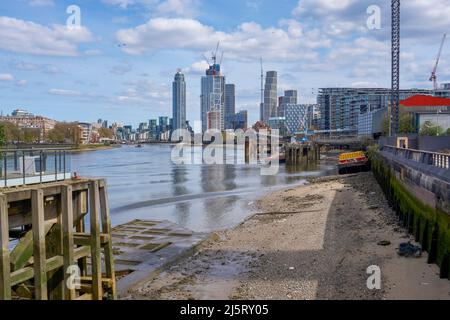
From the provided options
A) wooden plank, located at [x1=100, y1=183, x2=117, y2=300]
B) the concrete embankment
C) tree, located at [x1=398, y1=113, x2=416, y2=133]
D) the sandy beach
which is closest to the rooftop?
tree, located at [x1=398, y1=113, x2=416, y2=133]

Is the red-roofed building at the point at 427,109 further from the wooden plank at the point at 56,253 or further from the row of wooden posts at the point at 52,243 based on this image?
the wooden plank at the point at 56,253

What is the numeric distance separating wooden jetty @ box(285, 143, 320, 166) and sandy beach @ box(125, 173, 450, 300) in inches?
2938

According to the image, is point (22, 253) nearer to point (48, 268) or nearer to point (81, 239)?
point (48, 268)

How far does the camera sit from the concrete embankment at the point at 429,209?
13664 mm

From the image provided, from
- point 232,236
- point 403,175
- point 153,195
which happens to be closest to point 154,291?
point 232,236

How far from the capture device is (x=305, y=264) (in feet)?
54.7

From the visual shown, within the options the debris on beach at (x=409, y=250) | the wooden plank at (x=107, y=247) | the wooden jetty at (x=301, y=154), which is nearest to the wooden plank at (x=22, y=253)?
the wooden plank at (x=107, y=247)

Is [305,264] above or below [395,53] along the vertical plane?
below

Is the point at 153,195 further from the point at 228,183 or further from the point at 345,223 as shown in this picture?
the point at 345,223

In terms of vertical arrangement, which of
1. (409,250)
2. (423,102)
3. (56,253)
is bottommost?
(409,250)

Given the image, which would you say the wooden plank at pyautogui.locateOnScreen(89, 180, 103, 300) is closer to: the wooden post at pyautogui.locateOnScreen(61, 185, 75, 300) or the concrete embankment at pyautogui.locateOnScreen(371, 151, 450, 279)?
the wooden post at pyautogui.locateOnScreen(61, 185, 75, 300)

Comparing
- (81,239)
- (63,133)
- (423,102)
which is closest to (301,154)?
(423,102)

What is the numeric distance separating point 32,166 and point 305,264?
1005 cm
